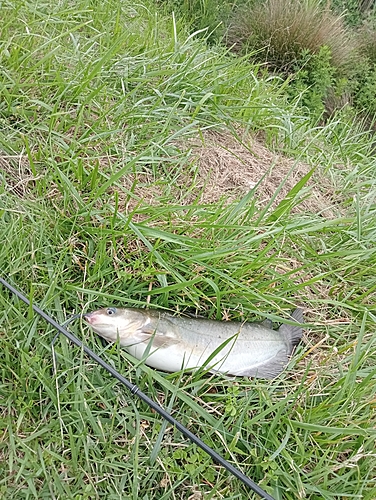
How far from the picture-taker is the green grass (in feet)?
5.83

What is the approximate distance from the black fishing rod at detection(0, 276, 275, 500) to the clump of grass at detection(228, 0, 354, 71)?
409cm

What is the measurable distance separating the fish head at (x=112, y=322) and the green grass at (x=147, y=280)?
72 mm

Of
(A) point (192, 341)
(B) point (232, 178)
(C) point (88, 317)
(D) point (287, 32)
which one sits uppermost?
(D) point (287, 32)

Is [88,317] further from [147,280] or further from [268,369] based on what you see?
[268,369]

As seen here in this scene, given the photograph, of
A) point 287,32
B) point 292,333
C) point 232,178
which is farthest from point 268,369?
point 287,32

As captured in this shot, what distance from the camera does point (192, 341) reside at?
197cm

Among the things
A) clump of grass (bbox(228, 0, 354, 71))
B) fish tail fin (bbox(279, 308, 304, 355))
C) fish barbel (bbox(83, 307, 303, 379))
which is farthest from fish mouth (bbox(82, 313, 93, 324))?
clump of grass (bbox(228, 0, 354, 71))

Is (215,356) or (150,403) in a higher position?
(215,356)

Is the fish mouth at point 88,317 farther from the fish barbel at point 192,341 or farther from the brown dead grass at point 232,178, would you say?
the brown dead grass at point 232,178

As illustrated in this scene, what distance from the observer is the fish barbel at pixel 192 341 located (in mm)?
1912

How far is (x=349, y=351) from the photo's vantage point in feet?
7.43

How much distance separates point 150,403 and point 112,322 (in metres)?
0.35

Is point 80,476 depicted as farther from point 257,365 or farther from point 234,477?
point 257,365

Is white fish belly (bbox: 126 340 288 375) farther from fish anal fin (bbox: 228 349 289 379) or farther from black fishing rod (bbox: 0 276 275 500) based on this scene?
black fishing rod (bbox: 0 276 275 500)
